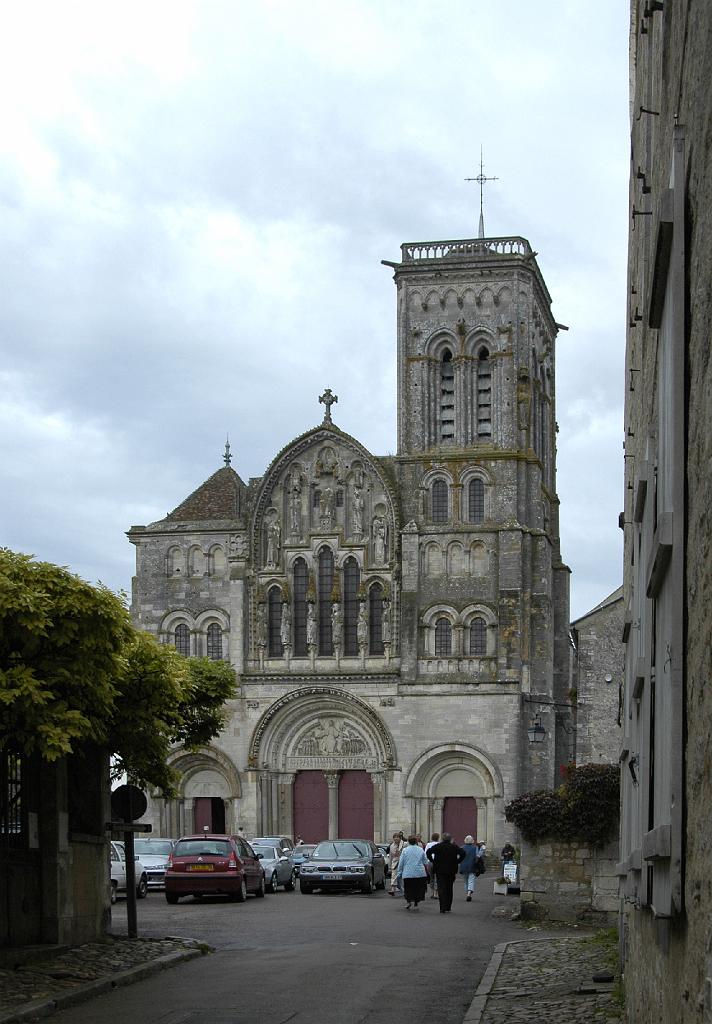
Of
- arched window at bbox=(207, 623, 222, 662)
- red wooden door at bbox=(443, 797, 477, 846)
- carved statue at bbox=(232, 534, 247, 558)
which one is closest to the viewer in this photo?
red wooden door at bbox=(443, 797, 477, 846)

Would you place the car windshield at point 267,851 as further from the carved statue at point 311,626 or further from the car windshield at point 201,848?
the carved statue at point 311,626

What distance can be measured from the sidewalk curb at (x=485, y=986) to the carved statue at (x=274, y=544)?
3282cm

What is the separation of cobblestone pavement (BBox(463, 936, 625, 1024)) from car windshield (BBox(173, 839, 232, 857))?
11221 millimetres

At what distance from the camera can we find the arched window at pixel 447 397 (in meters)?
53.1

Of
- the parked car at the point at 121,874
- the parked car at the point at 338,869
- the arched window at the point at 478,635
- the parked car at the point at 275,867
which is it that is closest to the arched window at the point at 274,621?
→ the arched window at the point at 478,635

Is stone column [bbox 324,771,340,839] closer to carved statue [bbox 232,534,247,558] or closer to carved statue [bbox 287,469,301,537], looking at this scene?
carved statue [bbox 232,534,247,558]

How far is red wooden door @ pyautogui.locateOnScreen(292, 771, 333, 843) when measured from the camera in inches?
2080

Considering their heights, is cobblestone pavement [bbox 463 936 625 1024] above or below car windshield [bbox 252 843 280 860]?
above

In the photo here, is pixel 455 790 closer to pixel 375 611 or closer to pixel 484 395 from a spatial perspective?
pixel 375 611

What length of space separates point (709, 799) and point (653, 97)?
229 inches

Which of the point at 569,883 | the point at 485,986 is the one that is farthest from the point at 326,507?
the point at 485,986

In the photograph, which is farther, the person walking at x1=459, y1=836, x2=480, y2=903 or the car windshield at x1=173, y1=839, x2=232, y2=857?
the person walking at x1=459, y1=836, x2=480, y2=903

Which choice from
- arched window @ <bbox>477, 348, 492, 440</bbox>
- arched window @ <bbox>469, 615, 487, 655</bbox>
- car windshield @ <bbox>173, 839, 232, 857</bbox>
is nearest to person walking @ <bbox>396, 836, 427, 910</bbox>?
car windshield @ <bbox>173, 839, 232, 857</bbox>

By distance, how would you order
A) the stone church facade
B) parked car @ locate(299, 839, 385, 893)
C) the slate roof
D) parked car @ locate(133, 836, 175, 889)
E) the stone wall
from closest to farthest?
the stone wall
parked car @ locate(299, 839, 385, 893)
parked car @ locate(133, 836, 175, 889)
the stone church facade
the slate roof
